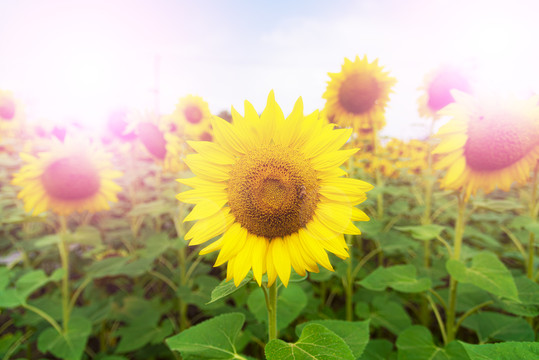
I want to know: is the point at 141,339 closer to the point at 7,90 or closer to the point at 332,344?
the point at 332,344

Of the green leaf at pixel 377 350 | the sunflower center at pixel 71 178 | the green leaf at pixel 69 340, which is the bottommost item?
the green leaf at pixel 69 340

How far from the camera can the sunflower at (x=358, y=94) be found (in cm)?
272

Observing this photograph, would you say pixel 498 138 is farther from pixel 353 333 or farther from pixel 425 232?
pixel 353 333

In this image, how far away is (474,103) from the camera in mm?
1590

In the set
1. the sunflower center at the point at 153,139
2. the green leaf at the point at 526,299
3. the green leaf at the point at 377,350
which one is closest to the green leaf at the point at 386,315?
the green leaf at the point at 377,350

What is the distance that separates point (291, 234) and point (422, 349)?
1101 mm

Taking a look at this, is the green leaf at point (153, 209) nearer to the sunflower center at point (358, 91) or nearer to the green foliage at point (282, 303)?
the green foliage at point (282, 303)

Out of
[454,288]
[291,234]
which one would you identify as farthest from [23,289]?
[454,288]

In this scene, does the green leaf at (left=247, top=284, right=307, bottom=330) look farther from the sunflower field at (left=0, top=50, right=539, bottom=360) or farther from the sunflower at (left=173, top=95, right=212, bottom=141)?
A: the sunflower at (left=173, top=95, right=212, bottom=141)

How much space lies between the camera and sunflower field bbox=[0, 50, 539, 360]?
0.99 m

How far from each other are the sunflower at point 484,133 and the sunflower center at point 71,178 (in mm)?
2429

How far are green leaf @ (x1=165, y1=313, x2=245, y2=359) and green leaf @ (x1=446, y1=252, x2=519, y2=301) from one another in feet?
Answer: 3.55

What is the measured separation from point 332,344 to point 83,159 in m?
2.30

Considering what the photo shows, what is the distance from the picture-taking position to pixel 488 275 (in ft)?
4.82
